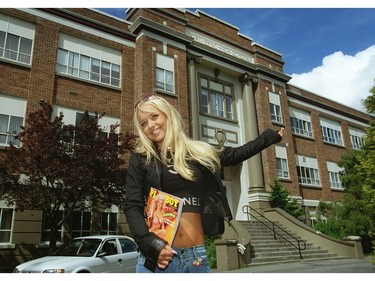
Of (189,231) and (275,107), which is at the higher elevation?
(275,107)

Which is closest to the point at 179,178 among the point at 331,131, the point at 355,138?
the point at 331,131

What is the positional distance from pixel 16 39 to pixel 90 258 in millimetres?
8758

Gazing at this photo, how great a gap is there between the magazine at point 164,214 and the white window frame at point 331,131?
22.5m

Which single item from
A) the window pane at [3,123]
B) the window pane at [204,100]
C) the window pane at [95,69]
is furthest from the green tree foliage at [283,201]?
the window pane at [3,123]

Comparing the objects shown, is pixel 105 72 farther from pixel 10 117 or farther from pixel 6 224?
pixel 6 224

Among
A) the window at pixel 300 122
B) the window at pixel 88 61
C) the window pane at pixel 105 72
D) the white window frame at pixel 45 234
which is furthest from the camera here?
the window at pixel 300 122

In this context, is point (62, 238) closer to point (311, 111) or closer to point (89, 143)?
point (89, 143)

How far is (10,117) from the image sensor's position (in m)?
11.4

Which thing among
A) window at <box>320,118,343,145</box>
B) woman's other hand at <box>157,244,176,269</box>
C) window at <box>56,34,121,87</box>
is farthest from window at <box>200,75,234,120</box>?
woman's other hand at <box>157,244,176,269</box>

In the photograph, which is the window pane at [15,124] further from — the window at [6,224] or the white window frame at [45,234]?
the white window frame at [45,234]

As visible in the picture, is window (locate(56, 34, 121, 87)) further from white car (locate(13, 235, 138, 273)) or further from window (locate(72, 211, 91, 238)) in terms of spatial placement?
white car (locate(13, 235, 138, 273))

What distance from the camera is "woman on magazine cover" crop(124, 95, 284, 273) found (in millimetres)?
1741

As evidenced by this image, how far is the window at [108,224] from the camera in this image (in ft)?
40.0

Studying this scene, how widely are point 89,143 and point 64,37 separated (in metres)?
6.06
